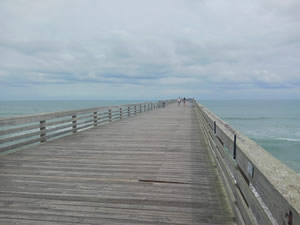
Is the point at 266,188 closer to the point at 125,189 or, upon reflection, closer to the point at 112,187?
the point at 125,189

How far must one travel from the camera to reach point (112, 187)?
3605mm

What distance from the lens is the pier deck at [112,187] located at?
276cm

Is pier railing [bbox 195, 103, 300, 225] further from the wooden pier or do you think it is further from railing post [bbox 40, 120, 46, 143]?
railing post [bbox 40, 120, 46, 143]

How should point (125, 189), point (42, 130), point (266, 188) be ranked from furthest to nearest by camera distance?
point (42, 130) → point (125, 189) → point (266, 188)

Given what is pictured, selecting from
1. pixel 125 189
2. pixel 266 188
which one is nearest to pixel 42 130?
pixel 125 189

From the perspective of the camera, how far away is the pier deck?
2760 millimetres

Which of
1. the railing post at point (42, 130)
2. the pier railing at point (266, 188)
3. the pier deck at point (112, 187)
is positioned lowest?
the pier deck at point (112, 187)

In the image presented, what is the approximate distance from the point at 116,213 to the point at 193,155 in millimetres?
3076

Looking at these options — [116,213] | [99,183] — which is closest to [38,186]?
[99,183]

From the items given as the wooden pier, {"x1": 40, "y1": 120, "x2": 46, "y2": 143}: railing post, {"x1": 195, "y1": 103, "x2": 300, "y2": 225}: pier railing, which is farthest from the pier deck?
{"x1": 40, "y1": 120, "x2": 46, "y2": 143}: railing post

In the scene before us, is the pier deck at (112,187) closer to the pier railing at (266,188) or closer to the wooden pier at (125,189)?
the wooden pier at (125,189)

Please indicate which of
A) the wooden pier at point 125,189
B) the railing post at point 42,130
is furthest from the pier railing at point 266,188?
the railing post at point 42,130

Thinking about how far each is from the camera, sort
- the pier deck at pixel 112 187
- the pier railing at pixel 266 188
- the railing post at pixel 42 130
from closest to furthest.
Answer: the pier railing at pixel 266 188
the pier deck at pixel 112 187
the railing post at pixel 42 130

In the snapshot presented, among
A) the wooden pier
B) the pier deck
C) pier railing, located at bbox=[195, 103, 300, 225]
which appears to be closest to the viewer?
pier railing, located at bbox=[195, 103, 300, 225]
